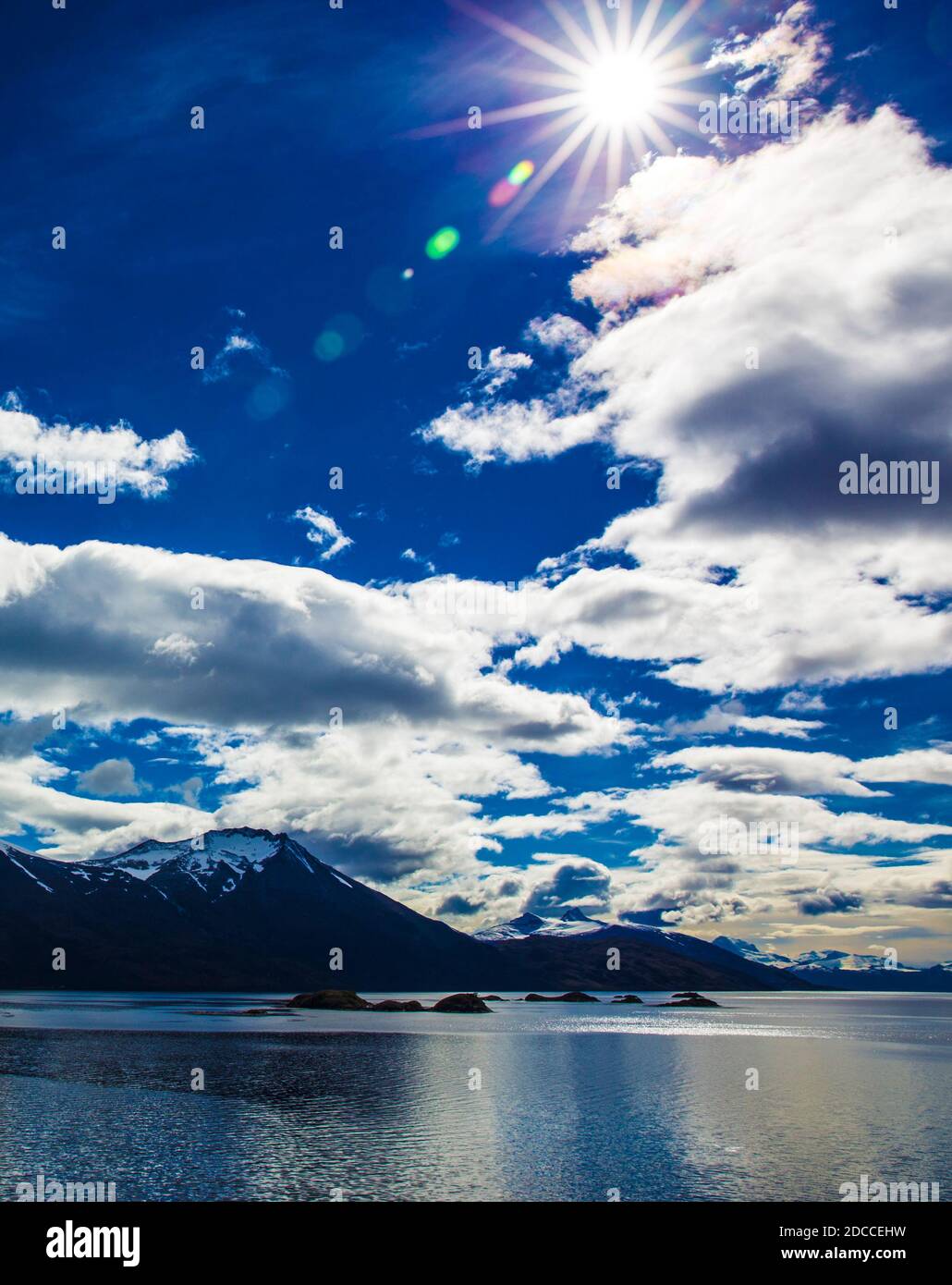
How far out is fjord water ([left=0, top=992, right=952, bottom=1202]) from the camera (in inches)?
1670

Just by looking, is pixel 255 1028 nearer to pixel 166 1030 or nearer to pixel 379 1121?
pixel 166 1030

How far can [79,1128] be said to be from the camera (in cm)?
5225

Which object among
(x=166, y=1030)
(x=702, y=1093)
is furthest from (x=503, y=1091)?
(x=166, y=1030)

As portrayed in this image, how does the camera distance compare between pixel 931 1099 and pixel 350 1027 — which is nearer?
pixel 931 1099

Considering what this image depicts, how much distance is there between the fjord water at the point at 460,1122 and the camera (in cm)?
4241

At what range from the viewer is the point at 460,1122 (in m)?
57.9

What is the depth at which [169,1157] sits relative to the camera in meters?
45.5
